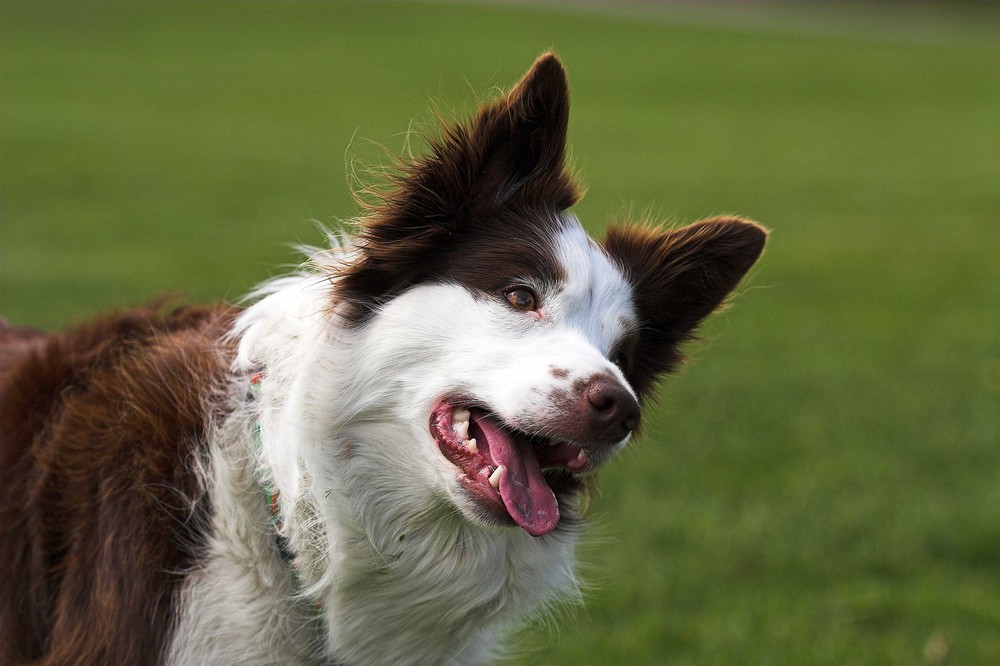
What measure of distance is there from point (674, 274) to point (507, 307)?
0.74 metres

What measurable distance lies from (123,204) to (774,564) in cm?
1149

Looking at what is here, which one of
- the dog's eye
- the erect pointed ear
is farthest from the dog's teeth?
the erect pointed ear

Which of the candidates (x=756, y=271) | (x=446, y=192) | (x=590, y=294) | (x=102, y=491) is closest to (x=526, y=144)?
(x=446, y=192)

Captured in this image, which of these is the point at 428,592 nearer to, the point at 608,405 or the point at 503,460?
the point at 503,460

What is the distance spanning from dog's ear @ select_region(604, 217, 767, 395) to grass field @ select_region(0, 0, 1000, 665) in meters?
0.48

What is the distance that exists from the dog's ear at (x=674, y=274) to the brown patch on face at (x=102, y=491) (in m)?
1.39

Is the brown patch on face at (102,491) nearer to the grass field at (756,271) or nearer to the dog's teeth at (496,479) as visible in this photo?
the dog's teeth at (496,479)

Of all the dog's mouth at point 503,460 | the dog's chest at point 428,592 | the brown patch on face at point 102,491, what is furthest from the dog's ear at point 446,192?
the dog's chest at point 428,592

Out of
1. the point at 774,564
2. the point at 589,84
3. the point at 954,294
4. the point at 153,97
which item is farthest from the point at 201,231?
the point at 589,84

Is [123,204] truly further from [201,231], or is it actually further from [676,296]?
[676,296]

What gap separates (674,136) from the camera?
951 inches

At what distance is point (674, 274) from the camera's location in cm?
385

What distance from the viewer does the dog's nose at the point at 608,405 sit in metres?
3.11

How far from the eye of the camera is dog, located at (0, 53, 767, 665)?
10.7 feet
